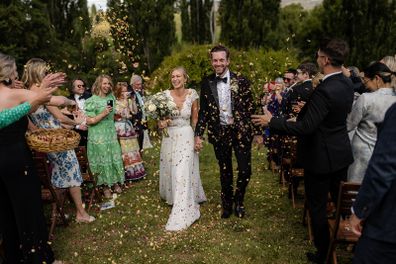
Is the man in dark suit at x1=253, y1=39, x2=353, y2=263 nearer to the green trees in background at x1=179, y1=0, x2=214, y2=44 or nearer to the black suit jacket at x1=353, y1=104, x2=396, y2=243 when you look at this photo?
the black suit jacket at x1=353, y1=104, x2=396, y2=243

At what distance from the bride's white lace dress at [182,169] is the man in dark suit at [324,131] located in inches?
84.3

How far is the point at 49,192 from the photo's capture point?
19.0ft

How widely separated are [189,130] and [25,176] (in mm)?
A: 2940

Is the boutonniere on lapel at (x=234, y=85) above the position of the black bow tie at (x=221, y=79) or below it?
below

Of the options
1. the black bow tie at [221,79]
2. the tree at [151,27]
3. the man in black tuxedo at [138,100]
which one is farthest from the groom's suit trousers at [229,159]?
the tree at [151,27]

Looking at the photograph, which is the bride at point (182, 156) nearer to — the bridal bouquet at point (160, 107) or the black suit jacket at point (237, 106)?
the bridal bouquet at point (160, 107)

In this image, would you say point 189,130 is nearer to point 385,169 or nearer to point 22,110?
point 22,110

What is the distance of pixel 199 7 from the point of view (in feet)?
68.1

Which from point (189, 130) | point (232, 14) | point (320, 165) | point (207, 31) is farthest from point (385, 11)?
point (320, 165)

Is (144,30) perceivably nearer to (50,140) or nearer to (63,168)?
(63,168)

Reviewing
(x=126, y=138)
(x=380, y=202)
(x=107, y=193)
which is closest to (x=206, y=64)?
(x=126, y=138)

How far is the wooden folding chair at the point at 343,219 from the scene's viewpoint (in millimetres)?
3713

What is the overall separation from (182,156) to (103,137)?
1.84 meters

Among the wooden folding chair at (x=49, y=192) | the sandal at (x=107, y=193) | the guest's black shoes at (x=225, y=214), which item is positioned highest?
the wooden folding chair at (x=49, y=192)
